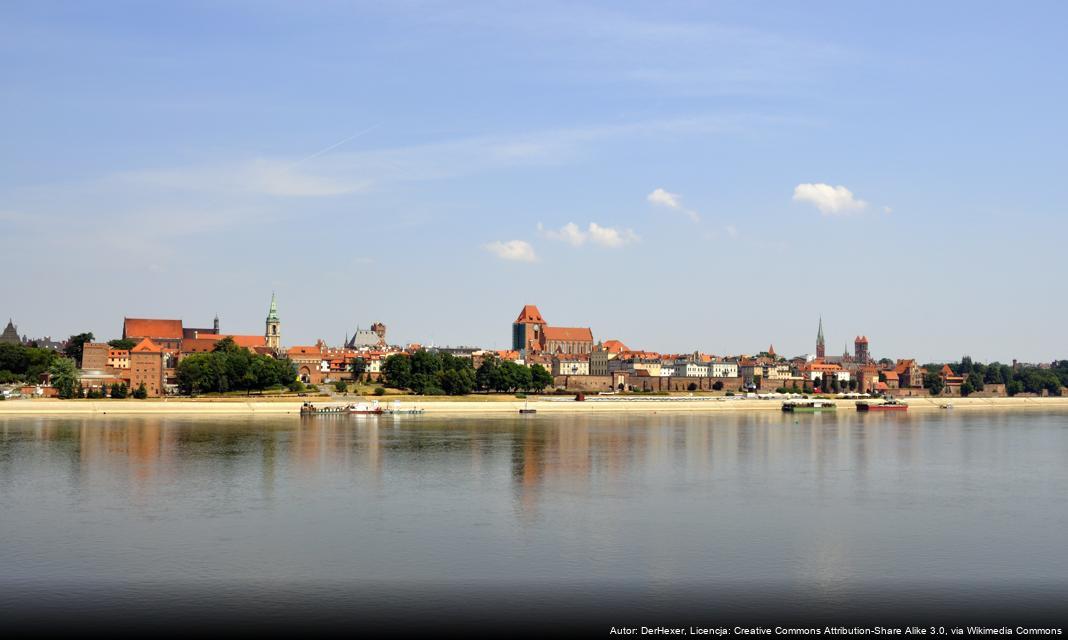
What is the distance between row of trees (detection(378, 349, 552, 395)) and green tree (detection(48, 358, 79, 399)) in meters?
32.2

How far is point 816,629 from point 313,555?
11758 mm

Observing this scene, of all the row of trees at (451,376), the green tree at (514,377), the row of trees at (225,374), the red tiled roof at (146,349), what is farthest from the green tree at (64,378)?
the green tree at (514,377)

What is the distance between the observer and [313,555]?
79.8 feet

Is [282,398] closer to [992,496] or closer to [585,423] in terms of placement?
[585,423]

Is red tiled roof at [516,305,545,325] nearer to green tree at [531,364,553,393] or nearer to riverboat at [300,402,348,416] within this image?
green tree at [531,364,553,393]

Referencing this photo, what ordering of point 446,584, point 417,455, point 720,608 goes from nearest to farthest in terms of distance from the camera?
1. point 720,608
2. point 446,584
3. point 417,455

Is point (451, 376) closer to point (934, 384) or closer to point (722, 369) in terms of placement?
point (722, 369)

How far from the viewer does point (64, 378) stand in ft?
297

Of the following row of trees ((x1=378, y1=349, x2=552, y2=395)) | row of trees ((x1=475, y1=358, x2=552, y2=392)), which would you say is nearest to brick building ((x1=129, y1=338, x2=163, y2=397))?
row of trees ((x1=378, y1=349, x2=552, y2=395))

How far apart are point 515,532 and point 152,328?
12735cm

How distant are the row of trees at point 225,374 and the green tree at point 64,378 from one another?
946cm

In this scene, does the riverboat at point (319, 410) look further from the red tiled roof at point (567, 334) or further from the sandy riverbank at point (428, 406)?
the red tiled roof at point (567, 334)

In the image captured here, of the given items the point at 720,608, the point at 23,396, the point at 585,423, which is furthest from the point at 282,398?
the point at 720,608

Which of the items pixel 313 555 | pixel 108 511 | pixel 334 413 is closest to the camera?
pixel 313 555
